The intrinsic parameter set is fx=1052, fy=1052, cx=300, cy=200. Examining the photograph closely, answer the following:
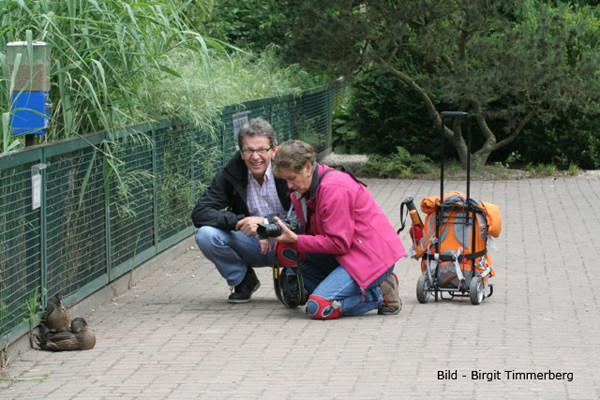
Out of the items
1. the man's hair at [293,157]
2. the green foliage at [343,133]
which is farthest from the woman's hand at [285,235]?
the green foliage at [343,133]

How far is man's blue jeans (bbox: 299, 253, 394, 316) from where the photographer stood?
744 cm

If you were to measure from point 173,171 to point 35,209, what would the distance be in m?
3.59

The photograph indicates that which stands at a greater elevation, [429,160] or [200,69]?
[200,69]

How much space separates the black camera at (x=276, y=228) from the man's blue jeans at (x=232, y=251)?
16.1 inches

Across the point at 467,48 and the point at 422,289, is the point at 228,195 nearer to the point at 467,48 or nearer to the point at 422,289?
the point at 422,289

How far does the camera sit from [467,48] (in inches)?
690

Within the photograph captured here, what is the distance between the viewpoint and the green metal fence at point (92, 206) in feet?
21.7

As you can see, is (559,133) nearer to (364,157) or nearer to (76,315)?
(364,157)

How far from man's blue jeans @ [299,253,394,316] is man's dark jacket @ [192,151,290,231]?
0.58 metres

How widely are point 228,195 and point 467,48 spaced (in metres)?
10.3

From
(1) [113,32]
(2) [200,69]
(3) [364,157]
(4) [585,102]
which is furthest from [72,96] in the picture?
(3) [364,157]

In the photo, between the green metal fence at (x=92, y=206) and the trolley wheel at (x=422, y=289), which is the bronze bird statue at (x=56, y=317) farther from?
the trolley wheel at (x=422, y=289)

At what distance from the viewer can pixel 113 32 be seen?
7.92 meters

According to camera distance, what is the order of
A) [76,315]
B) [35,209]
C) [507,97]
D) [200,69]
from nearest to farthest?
[35,209]
[76,315]
[200,69]
[507,97]
